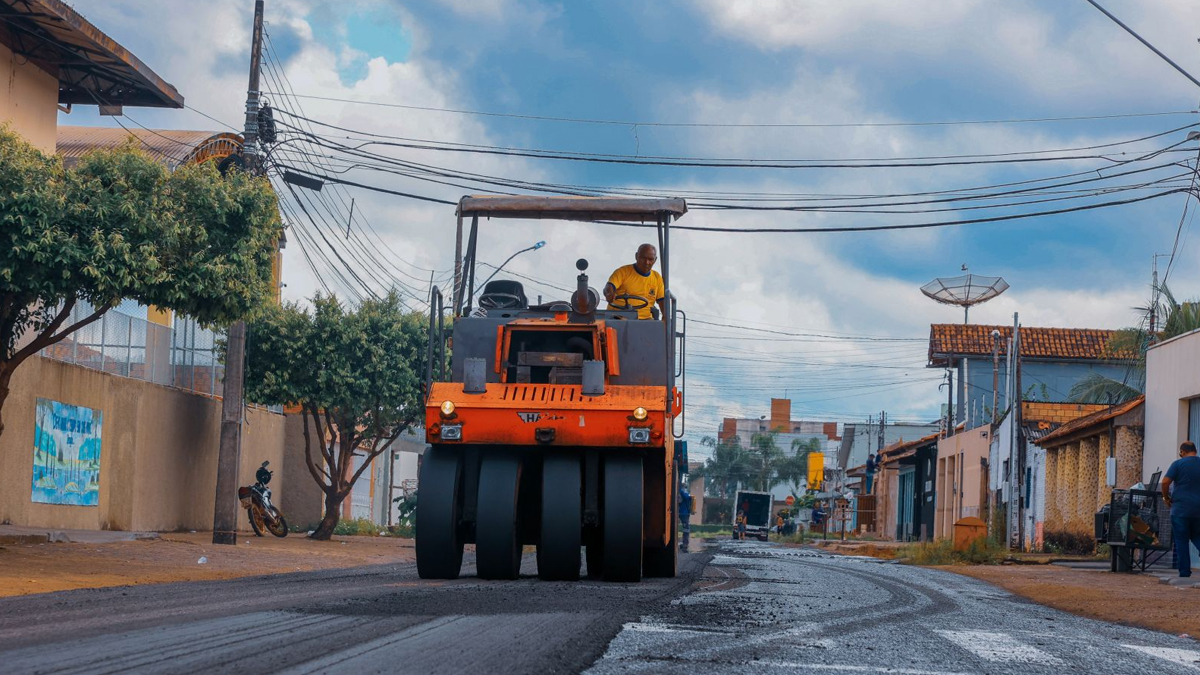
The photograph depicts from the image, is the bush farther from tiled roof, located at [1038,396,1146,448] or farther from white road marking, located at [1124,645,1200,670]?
white road marking, located at [1124,645,1200,670]

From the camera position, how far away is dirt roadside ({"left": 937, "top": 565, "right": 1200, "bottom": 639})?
10.3m

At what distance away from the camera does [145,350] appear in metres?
25.0

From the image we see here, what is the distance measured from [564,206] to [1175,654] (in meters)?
6.98

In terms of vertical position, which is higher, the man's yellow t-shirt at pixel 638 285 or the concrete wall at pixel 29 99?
the concrete wall at pixel 29 99

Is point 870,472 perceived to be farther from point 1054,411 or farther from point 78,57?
point 78,57

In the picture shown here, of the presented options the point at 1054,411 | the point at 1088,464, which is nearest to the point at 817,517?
the point at 1054,411

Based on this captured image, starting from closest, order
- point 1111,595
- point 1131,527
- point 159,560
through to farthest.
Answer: point 1111,595
point 159,560
point 1131,527

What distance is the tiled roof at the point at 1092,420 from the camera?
2583 centimetres

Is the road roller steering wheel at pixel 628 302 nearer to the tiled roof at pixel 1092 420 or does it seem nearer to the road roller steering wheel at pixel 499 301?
the road roller steering wheel at pixel 499 301

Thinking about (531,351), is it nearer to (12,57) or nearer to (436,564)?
(436,564)

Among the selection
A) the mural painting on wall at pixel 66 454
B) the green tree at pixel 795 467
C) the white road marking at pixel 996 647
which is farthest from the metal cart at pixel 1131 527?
the green tree at pixel 795 467

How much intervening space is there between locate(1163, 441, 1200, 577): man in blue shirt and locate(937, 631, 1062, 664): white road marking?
Result: 9032mm

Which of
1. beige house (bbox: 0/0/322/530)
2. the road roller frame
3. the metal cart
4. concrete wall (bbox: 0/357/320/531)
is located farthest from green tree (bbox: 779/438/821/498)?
the road roller frame

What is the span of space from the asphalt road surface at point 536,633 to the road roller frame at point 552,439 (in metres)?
0.48
